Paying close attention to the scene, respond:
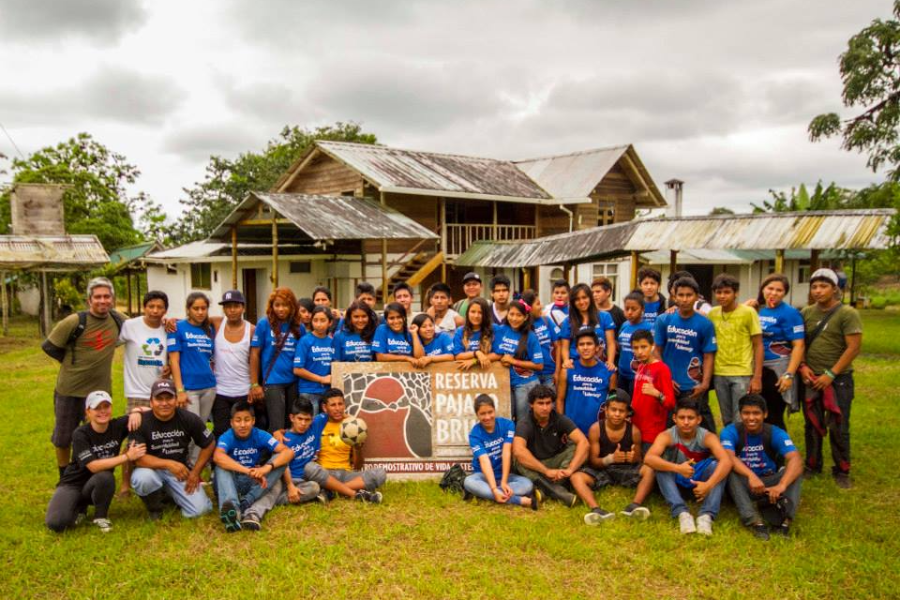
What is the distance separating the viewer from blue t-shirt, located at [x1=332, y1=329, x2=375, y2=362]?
6.22 m

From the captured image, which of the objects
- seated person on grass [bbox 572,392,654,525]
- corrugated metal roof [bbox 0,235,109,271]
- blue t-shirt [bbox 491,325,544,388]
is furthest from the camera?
corrugated metal roof [bbox 0,235,109,271]

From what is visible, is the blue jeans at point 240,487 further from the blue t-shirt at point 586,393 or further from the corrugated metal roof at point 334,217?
the corrugated metal roof at point 334,217

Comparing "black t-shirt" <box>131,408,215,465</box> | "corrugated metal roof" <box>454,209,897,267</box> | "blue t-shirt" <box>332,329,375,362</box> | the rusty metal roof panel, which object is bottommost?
"black t-shirt" <box>131,408,215,465</box>

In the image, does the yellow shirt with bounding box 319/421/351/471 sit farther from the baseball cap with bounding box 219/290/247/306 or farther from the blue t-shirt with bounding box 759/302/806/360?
the blue t-shirt with bounding box 759/302/806/360

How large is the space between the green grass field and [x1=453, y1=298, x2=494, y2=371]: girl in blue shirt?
3.98ft

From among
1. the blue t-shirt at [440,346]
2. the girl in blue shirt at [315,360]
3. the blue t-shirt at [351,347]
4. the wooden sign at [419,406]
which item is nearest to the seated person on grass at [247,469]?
the girl in blue shirt at [315,360]

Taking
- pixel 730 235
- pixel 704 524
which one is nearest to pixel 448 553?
pixel 704 524

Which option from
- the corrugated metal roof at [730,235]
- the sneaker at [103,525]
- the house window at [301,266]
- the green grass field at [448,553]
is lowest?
the green grass field at [448,553]

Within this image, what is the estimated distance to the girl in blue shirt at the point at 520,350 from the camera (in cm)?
600

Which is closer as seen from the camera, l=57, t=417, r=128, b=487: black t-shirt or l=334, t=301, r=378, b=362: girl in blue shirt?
l=57, t=417, r=128, b=487: black t-shirt

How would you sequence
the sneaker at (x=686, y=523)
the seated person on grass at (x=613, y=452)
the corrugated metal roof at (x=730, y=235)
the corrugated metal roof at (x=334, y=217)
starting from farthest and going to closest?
the corrugated metal roof at (x=334, y=217)
the corrugated metal roof at (x=730, y=235)
the seated person on grass at (x=613, y=452)
the sneaker at (x=686, y=523)

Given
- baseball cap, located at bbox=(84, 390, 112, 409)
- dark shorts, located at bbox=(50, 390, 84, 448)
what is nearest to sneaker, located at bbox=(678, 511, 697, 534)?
baseball cap, located at bbox=(84, 390, 112, 409)

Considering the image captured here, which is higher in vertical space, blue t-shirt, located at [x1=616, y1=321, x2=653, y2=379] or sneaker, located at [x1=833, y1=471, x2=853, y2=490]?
blue t-shirt, located at [x1=616, y1=321, x2=653, y2=379]

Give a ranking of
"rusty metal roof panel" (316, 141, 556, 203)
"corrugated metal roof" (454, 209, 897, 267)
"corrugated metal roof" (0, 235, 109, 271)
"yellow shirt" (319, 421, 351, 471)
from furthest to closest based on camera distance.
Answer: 1. "rusty metal roof panel" (316, 141, 556, 203)
2. "corrugated metal roof" (0, 235, 109, 271)
3. "corrugated metal roof" (454, 209, 897, 267)
4. "yellow shirt" (319, 421, 351, 471)
